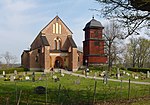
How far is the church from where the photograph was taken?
212 feet

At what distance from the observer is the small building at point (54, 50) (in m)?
63.1


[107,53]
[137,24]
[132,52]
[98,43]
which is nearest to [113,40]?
[107,53]

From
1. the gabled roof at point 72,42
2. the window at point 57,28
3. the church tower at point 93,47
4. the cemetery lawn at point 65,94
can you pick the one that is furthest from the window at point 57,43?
the cemetery lawn at point 65,94

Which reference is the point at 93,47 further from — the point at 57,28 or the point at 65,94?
the point at 65,94

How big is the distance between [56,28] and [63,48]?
17.8ft

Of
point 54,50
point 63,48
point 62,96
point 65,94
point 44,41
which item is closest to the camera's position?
point 62,96

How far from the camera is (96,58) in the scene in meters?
67.2

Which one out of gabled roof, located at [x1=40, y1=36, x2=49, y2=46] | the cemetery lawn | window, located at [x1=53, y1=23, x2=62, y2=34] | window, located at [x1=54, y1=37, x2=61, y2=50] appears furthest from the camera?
window, located at [x1=54, y1=37, x2=61, y2=50]

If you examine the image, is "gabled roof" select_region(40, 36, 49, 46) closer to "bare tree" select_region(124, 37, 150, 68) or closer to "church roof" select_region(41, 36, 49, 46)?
"church roof" select_region(41, 36, 49, 46)

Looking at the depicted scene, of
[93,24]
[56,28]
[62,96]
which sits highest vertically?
[93,24]

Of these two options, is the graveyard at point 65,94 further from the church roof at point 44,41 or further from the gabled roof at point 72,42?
the gabled roof at point 72,42

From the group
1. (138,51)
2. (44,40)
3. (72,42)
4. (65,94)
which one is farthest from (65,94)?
(138,51)

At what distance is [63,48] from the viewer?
223 ft

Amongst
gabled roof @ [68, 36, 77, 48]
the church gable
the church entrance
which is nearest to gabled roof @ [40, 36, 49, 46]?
the church gable
